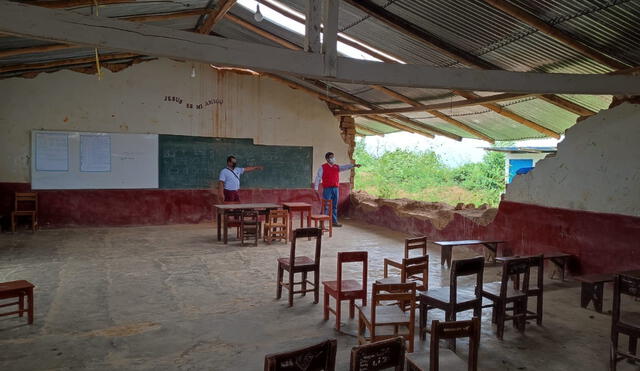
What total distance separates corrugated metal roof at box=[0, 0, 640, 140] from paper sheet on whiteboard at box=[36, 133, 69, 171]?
165 cm

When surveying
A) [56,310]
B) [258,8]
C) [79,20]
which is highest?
[258,8]

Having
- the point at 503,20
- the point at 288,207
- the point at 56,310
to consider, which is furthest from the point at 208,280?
the point at 503,20

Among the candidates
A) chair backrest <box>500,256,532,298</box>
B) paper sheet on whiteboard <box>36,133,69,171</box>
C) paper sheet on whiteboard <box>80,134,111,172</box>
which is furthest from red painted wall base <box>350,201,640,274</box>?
paper sheet on whiteboard <box>36,133,69,171</box>

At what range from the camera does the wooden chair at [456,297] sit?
3.92 meters

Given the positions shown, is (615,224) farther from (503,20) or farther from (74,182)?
(74,182)

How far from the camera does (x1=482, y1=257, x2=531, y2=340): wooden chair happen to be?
4270 mm

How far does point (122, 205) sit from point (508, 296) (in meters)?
8.74

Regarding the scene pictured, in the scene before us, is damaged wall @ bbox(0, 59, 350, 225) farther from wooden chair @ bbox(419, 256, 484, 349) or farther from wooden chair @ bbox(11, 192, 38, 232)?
wooden chair @ bbox(419, 256, 484, 349)

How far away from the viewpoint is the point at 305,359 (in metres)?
2.25

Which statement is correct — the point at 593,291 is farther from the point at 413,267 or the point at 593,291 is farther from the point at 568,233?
the point at 413,267

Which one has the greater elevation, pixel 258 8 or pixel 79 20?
pixel 258 8

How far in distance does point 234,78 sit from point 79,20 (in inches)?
314

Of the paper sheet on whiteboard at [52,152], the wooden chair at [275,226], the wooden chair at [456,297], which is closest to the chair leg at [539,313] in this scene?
the wooden chair at [456,297]

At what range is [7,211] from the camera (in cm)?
952
